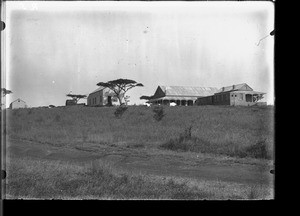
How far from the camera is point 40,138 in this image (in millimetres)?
3451

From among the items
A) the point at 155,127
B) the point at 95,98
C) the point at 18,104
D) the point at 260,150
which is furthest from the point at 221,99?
the point at 18,104

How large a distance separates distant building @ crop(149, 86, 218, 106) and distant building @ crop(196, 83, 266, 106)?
0.24ft

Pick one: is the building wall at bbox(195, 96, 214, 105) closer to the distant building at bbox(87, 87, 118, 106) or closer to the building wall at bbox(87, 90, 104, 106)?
the distant building at bbox(87, 87, 118, 106)

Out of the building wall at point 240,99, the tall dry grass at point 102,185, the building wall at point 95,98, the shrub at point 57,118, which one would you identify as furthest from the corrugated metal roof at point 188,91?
the shrub at point 57,118

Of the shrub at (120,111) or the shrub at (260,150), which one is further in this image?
the shrub at (120,111)

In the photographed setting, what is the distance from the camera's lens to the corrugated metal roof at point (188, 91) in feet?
9.96

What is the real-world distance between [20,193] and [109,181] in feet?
3.07

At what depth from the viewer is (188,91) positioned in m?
3.10

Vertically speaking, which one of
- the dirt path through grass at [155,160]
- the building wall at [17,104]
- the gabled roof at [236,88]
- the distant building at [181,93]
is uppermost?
the gabled roof at [236,88]

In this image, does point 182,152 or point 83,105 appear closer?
point 83,105

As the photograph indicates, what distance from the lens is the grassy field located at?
2984 mm

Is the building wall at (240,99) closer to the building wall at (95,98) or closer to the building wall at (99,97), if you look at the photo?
the building wall at (99,97)
